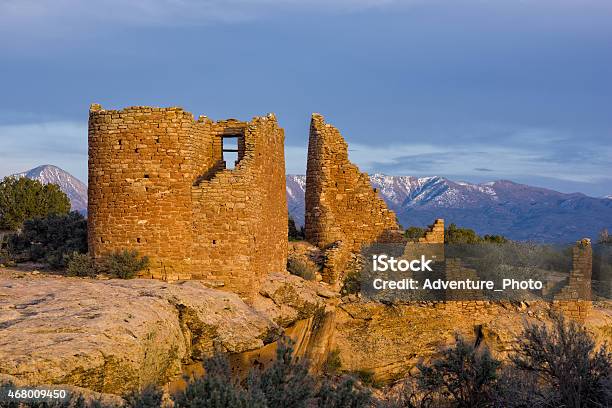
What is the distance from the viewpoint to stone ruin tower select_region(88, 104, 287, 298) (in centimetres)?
1454

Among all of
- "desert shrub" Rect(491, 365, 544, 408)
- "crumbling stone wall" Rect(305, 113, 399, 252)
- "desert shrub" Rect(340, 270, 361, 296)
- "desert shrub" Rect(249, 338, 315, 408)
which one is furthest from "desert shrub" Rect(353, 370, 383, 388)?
"desert shrub" Rect(249, 338, 315, 408)

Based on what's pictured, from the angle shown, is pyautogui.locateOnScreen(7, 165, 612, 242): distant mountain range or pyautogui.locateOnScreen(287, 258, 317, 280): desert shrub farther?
pyautogui.locateOnScreen(7, 165, 612, 242): distant mountain range

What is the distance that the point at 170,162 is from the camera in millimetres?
14617

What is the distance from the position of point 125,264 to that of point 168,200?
1.63m

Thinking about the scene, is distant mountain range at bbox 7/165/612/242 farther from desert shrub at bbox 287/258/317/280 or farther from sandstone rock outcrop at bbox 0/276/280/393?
sandstone rock outcrop at bbox 0/276/280/393

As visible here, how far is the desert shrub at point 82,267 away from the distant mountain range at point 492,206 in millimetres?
79991

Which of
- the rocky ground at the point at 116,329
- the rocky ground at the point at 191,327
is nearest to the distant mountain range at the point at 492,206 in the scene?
the rocky ground at the point at 191,327

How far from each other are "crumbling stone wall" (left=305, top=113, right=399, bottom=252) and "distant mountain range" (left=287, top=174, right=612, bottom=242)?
247ft

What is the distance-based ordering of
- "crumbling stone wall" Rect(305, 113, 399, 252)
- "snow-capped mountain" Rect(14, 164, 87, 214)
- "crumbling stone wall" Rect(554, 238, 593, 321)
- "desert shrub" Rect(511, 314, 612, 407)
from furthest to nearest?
1. "snow-capped mountain" Rect(14, 164, 87, 214)
2. "crumbling stone wall" Rect(305, 113, 399, 252)
3. "crumbling stone wall" Rect(554, 238, 593, 321)
4. "desert shrub" Rect(511, 314, 612, 407)

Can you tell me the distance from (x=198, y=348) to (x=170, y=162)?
4.67 m

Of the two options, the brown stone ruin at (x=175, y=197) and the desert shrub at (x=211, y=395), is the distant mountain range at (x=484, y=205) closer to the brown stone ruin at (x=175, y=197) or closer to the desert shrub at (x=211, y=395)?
the brown stone ruin at (x=175, y=197)

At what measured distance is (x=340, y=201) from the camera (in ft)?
64.5

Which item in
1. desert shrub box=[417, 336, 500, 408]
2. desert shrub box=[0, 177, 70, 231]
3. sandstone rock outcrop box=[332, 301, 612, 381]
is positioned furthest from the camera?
desert shrub box=[0, 177, 70, 231]

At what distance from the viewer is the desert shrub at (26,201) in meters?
29.8
